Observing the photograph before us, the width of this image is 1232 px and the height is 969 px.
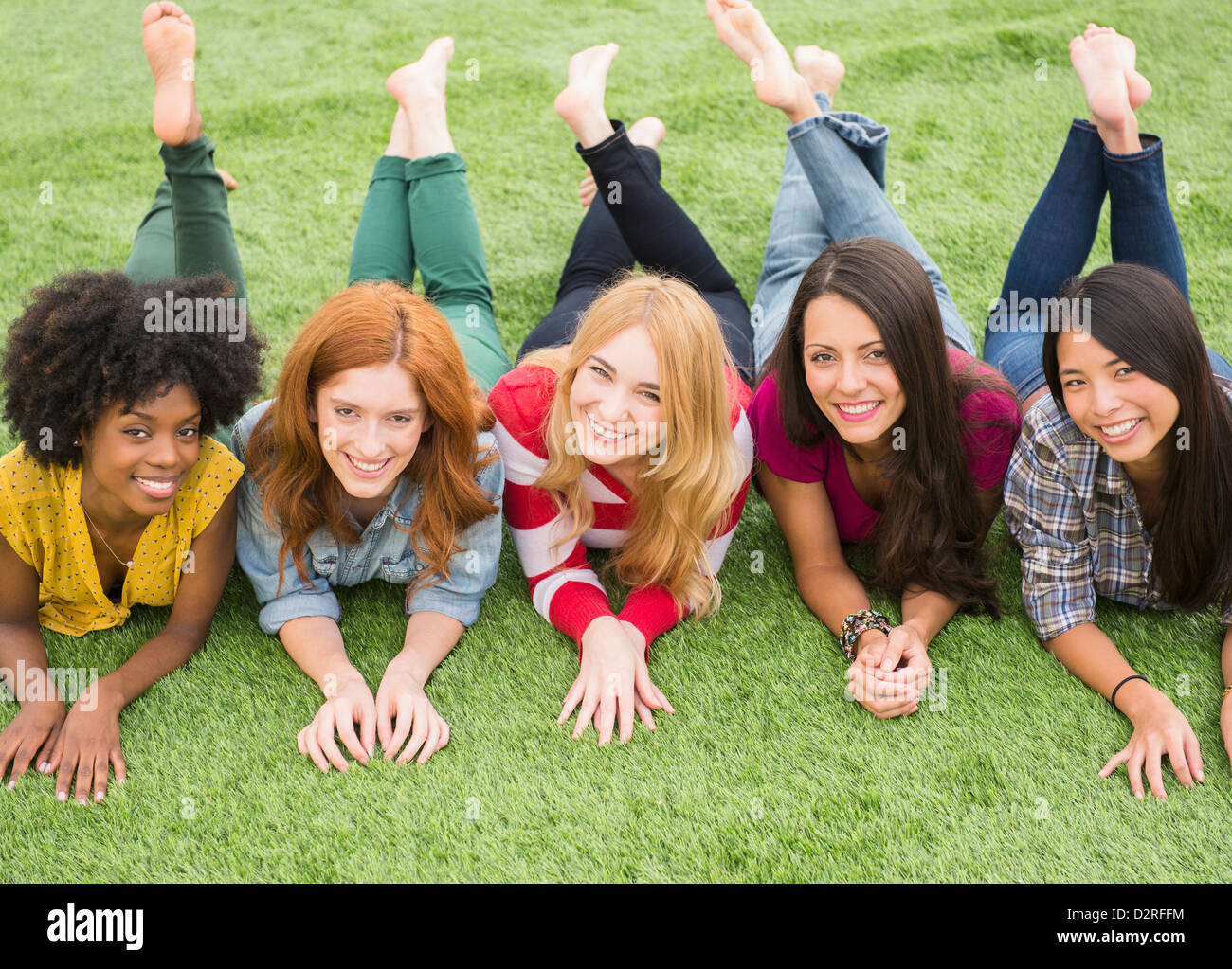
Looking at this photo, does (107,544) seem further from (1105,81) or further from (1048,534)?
(1105,81)

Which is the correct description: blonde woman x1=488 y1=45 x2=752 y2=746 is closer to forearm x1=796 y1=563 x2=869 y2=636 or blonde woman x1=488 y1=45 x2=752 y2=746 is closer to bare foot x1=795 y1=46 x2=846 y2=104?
forearm x1=796 y1=563 x2=869 y2=636

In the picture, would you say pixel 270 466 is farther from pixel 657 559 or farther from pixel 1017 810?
pixel 1017 810

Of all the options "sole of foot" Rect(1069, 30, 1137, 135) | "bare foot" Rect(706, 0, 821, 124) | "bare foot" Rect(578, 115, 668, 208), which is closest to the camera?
"sole of foot" Rect(1069, 30, 1137, 135)

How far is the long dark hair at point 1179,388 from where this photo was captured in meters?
2.37

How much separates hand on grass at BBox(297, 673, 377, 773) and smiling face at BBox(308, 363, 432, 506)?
1.53 feet

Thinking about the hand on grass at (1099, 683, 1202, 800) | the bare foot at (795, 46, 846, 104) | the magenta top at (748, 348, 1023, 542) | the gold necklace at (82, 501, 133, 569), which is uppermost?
the bare foot at (795, 46, 846, 104)

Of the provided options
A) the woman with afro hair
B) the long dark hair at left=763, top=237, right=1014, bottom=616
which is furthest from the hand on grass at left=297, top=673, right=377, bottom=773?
the long dark hair at left=763, top=237, right=1014, bottom=616

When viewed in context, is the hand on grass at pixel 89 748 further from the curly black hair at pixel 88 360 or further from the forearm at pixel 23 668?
the curly black hair at pixel 88 360

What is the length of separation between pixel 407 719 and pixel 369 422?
0.68 m

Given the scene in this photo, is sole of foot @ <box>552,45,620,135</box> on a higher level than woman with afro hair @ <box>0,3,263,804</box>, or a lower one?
higher

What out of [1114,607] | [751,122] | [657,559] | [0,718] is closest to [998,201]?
[751,122]

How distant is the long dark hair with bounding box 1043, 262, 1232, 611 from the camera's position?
2.37 meters

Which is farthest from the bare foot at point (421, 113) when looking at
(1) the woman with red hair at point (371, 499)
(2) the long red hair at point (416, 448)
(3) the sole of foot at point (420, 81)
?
(2) the long red hair at point (416, 448)

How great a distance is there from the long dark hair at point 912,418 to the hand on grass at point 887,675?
235 millimetres
